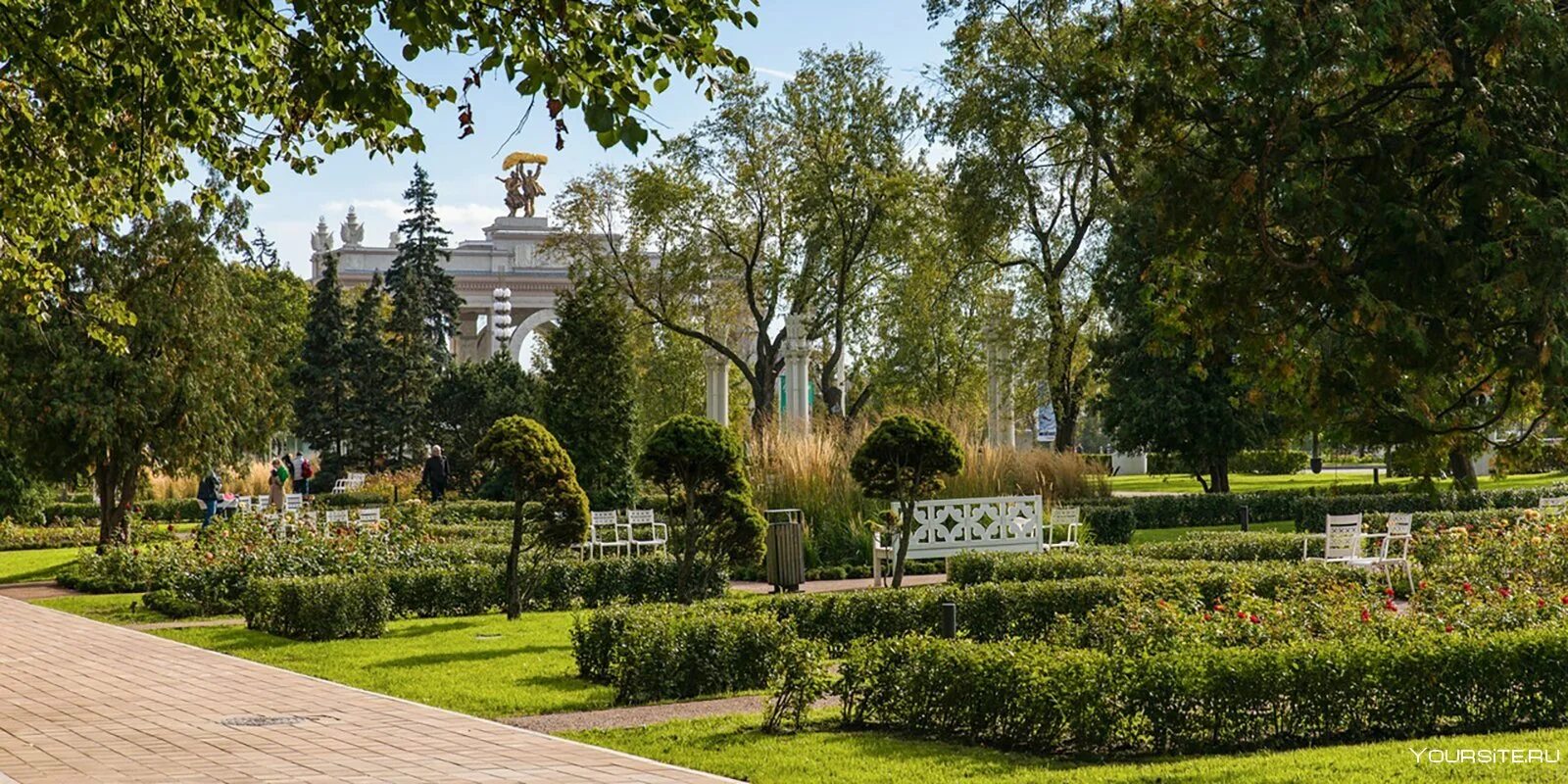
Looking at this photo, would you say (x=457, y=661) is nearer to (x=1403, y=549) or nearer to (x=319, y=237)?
(x=1403, y=549)

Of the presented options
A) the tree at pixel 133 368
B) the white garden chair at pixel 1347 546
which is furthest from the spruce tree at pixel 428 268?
the white garden chair at pixel 1347 546

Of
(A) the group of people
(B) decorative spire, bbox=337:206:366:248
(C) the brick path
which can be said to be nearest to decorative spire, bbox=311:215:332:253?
(B) decorative spire, bbox=337:206:366:248

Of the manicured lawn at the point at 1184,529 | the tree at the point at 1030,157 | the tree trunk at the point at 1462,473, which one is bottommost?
the manicured lawn at the point at 1184,529

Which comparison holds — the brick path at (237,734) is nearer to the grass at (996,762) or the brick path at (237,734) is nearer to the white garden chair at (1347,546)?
the grass at (996,762)

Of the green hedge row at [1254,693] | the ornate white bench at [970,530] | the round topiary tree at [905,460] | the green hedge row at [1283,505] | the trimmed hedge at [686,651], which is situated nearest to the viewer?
the green hedge row at [1254,693]

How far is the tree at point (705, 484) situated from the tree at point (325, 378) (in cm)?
3511

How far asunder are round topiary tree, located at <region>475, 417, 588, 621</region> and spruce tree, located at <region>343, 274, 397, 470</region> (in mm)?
33499

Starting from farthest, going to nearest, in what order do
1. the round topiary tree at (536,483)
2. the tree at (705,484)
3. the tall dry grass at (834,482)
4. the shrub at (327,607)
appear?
the tall dry grass at (834,482)
the round topiary tree at (536,483)
the tree at (705,484)
the shrub at (327,607)

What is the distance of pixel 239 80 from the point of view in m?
10.7

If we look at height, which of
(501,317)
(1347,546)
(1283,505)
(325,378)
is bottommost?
(1347,546)

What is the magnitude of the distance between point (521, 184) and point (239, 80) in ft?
191

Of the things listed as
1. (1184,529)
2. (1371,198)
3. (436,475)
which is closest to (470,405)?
(436,475)

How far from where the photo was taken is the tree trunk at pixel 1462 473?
11.6m

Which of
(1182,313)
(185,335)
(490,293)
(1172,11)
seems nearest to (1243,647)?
(1182,313)
